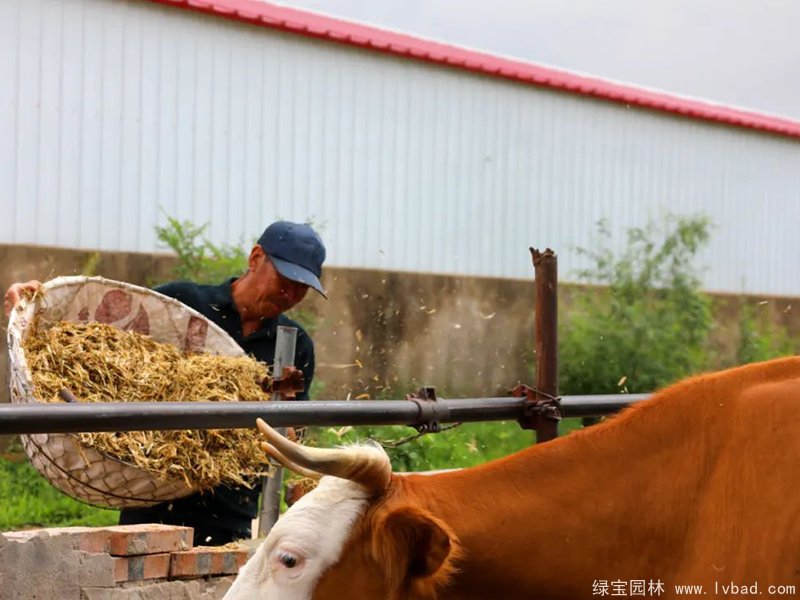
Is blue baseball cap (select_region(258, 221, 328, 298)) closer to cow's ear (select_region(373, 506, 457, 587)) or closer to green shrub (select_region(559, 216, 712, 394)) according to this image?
cow's ear (select_region(373, 506, 457, 587))

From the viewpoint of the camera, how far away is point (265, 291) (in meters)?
4.46

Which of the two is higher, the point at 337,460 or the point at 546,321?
the point at 546,321

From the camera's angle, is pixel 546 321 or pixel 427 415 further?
pixel 546 321

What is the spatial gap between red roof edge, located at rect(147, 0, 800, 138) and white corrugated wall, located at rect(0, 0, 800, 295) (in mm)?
94

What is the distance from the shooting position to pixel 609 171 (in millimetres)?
11547

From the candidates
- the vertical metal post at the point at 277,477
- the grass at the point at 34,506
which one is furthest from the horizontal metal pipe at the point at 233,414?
the grass at the point at 34,506

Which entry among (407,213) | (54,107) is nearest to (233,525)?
(54,107)

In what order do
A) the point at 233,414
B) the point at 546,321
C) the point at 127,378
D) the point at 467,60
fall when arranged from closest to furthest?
the point at 233,414 < the point at 127,378 < the point at 546,321 < the point at 467,60

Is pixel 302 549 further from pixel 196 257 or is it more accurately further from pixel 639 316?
pixel 639 316

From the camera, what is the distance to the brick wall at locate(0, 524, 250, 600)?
3246 millimetres

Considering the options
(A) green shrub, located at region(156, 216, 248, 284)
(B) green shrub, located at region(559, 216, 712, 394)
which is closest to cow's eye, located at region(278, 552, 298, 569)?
(A) green shrub, located at region(156, 216, 248, 284)

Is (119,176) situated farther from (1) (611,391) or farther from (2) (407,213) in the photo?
(1) (611,391)

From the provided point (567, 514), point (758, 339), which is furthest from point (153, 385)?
point (758, 339)

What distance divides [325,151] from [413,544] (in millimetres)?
6902
